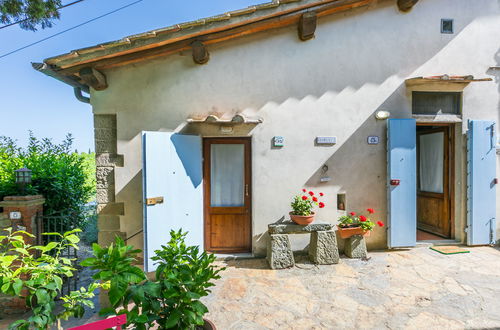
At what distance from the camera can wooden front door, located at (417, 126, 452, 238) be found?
507 cm

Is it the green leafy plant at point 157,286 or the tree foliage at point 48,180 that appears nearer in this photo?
the green leafy plant at point 157,286

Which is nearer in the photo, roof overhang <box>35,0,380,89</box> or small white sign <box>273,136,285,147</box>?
roof overhang <box>35,0,380,89</box>

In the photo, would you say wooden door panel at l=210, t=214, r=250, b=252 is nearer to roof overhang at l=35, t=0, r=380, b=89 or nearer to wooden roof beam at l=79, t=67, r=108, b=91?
wooden roof beam at l=79, t=67, r=108, b=91

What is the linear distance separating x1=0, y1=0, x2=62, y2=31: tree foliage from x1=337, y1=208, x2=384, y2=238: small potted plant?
690 cm

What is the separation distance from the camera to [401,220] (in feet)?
15.0

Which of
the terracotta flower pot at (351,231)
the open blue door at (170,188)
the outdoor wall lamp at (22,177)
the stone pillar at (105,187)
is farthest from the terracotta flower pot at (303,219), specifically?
the outdoor wall lamp at (22,177)

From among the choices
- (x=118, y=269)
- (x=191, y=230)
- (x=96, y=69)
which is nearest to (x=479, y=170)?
(x=191, y=230)

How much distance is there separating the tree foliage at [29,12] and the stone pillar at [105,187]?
105 inches

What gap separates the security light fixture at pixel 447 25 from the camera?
187 inches

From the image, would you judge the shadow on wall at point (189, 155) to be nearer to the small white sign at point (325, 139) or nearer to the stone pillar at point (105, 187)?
the stone pillar at point (105, 187)

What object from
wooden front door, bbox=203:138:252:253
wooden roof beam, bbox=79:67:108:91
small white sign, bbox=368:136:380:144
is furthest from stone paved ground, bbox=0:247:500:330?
wooden roof beam, bbox=79:67:108:91

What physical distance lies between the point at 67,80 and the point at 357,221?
5563 millimetres

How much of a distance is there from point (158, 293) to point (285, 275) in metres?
2.51

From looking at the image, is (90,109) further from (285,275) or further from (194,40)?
(285,275)
